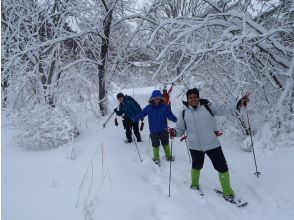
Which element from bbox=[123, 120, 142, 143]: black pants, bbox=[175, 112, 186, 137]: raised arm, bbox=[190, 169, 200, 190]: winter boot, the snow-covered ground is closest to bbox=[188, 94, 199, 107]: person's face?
bbox=[175, 112, 186, 137]: raised arm

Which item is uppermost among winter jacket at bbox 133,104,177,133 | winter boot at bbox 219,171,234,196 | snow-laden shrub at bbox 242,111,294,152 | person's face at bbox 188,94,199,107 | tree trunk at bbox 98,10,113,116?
tree trunk at bbox 98,10,113,116

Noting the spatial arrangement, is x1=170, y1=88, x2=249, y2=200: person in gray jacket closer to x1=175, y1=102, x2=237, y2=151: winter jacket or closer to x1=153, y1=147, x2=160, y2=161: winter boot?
x1=175, y1=102, x2=237, y2=151: winter jacket

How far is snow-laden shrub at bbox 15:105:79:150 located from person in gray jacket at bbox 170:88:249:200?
15.6 feet

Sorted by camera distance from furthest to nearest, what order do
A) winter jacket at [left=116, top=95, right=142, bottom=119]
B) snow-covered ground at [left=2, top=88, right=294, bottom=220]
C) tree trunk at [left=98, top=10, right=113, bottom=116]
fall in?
tree trunk at [left=98, top=10, right=113, bottom=116], winter jacket at [left=116, top=95, right=142, bottom=119], snow-covered ground at [left=2, top=88, right=294, bottom=220]

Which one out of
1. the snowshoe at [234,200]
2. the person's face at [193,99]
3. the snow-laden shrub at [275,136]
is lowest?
the snowshoe at [234,200]

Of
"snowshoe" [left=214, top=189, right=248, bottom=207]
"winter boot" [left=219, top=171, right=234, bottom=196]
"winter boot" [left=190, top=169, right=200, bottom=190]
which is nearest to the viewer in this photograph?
"snowshoe" [left=214, top=189, right=248, bottom=207]

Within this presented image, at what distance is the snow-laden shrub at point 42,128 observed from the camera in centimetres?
978

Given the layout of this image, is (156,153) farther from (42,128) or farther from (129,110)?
(42,128)

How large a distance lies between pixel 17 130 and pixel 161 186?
249 inches

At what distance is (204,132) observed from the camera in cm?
574

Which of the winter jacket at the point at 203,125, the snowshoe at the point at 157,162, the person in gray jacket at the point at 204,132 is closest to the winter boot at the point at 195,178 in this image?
the person in gray jacket at the point at 204,132

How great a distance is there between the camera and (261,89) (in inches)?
338

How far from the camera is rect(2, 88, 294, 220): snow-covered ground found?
4.71m

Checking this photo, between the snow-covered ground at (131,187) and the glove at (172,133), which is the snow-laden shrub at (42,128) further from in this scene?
the glove at (172,133)
